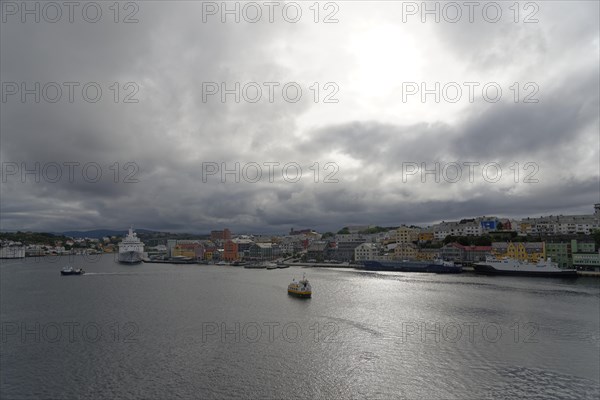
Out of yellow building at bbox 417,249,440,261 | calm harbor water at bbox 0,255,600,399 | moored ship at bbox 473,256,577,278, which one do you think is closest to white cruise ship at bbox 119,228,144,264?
calm harbor water at bbox 0,255,600,399

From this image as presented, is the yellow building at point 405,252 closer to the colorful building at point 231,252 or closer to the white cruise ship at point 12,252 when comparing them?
the colorful building at point 231,252

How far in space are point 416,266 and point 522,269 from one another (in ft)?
45.0

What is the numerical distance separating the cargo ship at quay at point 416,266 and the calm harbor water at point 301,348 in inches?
1046

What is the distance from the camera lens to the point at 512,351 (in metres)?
15.3

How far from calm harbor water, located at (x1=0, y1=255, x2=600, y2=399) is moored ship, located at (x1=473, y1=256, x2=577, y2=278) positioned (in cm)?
2263

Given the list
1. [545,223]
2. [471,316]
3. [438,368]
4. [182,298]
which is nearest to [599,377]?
[438,368]

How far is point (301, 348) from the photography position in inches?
615

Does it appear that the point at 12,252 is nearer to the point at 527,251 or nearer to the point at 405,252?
the point at 405,252

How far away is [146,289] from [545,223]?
81.6 metres

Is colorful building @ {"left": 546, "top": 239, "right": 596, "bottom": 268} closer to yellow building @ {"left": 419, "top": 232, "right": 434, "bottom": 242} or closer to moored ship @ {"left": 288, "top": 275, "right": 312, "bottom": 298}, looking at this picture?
yellow building @ {"left": 419, "top": 232, "right": 434, "bottom": 242}

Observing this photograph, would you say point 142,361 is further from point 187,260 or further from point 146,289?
point 187,260

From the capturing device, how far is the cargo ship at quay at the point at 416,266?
54.5 metres

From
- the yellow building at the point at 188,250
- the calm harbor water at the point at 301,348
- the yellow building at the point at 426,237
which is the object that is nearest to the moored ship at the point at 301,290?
the calm harbor water at the point at 301,348

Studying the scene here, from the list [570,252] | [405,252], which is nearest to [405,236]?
[405,252]
